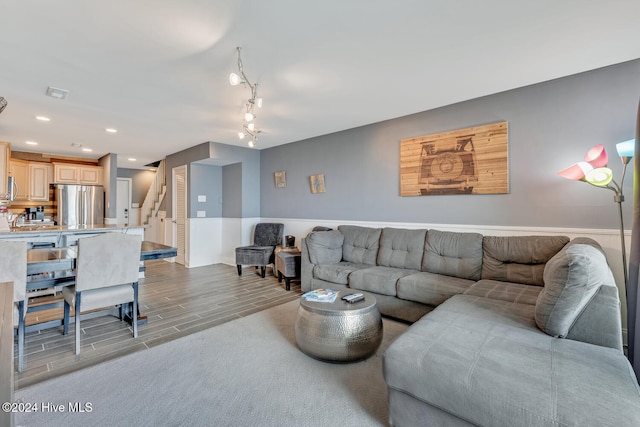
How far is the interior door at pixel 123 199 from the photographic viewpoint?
8.08 meters

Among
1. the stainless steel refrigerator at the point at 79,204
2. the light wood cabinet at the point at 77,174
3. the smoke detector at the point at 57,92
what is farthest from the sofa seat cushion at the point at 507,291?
the light wood cabinet at the point at 77,174

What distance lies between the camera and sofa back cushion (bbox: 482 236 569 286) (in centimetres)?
266

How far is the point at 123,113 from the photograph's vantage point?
12.1 feet

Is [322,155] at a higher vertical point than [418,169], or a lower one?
higher

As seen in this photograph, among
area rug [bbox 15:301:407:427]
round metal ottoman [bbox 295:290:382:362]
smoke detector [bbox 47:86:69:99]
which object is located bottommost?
area rug [bbox 15:301:407:427]

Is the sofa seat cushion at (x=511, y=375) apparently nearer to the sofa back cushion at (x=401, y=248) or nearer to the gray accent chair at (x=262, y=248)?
the sofa back cushion at (x=401, y=248)

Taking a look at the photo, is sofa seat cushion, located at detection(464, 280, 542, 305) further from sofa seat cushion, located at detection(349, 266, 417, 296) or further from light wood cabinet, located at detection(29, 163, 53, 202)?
light wood cabinet, located at detection(29, 163, 53, 202)

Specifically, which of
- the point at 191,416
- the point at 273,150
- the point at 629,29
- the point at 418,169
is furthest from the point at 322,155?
the point at 191,416

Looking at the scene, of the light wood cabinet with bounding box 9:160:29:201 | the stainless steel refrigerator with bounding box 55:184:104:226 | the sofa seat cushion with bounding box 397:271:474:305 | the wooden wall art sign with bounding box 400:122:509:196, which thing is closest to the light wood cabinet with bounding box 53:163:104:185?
the stainless steel refrigerator with bounding box 55:184:104:226

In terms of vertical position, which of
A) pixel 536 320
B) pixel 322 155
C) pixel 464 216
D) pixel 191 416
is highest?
pixel 322 155

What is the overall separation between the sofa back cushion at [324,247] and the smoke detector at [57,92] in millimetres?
3048

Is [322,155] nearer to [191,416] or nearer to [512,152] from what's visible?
[512,152]

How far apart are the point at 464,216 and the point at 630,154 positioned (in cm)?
147

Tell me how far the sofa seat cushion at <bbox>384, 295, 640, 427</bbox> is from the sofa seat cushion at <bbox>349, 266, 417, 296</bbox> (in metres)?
1.21
